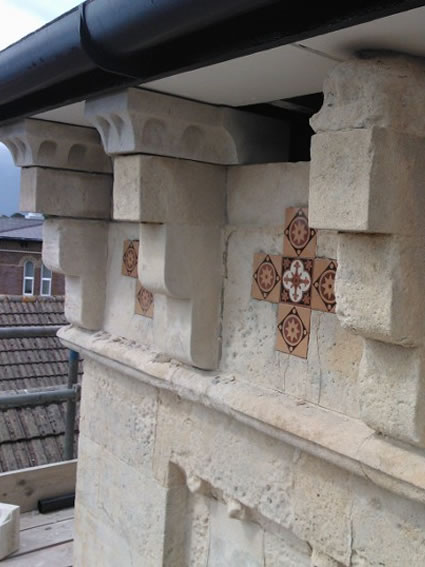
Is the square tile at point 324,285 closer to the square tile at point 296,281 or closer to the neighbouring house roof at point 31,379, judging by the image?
the square tile at point 296,281

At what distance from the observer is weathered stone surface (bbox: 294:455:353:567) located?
1680 mm

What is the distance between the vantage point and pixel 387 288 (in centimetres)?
134

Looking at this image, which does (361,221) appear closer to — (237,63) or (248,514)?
(237,63)

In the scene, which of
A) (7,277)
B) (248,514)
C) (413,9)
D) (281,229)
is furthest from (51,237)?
(7,277)

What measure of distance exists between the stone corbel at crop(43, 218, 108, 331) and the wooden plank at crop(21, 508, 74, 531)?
4.24ft

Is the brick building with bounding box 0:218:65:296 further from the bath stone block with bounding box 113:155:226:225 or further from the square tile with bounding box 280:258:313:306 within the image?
the square tile with bounding box 280:258:313:306

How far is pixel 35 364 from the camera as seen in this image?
5.74 m

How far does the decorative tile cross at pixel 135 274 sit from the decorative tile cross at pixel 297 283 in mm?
624

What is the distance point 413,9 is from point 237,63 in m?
0.50

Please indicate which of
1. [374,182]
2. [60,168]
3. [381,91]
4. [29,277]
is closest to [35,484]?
[60,168]

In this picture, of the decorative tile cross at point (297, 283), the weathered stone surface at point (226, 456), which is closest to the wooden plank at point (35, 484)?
the weathered stone surface at point (226, 456)

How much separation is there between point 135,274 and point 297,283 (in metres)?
0.89

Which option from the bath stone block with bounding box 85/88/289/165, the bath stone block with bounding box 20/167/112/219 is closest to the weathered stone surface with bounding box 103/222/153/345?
the bath stone block with bounding box 20/167/112/219

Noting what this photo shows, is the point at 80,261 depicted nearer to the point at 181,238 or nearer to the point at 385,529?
the point at 181,238
